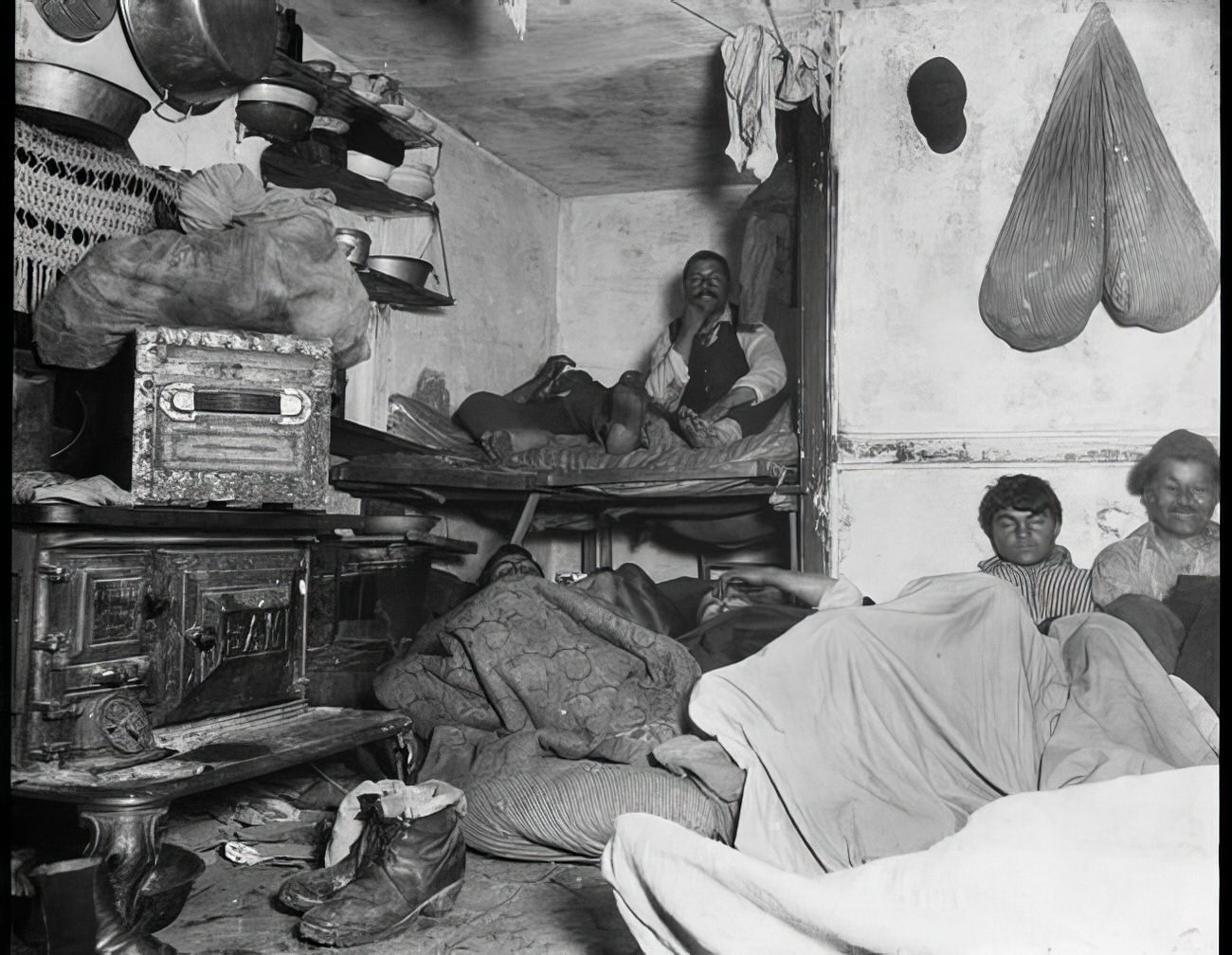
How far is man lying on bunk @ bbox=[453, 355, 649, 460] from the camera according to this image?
587cm

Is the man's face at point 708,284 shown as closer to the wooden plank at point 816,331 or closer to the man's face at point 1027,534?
the wooden plank at point 816,331

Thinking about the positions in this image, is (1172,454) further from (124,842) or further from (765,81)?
(124,842)

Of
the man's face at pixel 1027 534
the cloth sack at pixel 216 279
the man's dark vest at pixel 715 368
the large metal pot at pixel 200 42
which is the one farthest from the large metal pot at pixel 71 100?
the man's face at pixel 1027 534

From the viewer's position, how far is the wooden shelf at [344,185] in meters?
4.78

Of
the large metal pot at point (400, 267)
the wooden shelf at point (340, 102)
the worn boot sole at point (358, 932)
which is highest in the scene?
the wooden shelf at point (340, 102)

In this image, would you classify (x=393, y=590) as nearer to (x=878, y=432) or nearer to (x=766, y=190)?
(x=878, y=432)

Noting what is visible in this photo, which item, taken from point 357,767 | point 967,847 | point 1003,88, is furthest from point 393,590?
point 1003,88

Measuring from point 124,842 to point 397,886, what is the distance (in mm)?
630

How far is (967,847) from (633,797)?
1.34 metres

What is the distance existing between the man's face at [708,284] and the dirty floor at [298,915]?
3.76m

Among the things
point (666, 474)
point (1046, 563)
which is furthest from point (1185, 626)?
point (666, 474)

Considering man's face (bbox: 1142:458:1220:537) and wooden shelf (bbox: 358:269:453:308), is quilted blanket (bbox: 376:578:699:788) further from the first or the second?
man's face (bbox: 1142:458:1220:537)

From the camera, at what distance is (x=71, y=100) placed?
322 cm

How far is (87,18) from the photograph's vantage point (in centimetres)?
368
